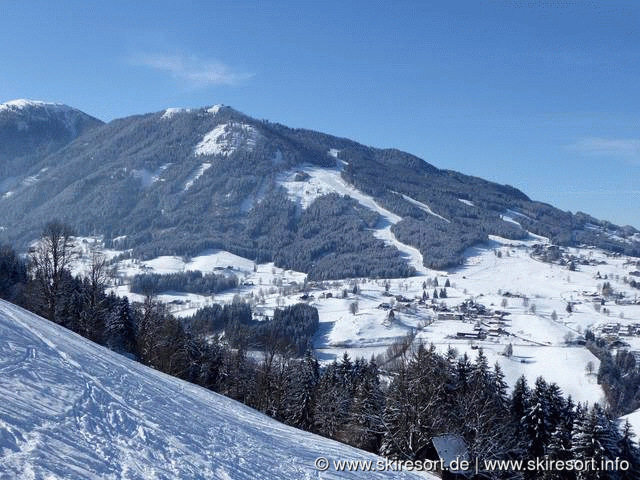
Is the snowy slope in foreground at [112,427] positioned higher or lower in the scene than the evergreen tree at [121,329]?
higher

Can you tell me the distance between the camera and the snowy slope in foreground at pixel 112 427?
8.98 m

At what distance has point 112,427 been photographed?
10.9 m

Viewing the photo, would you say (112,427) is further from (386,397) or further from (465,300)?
(465,300)

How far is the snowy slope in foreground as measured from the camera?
898 cm

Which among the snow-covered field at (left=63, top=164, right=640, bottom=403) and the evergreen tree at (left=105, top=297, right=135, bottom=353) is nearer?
the evergreen tree at (left=105, top=297, right=135, bottom=353)

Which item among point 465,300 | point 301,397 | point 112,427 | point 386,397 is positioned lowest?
point 301,397

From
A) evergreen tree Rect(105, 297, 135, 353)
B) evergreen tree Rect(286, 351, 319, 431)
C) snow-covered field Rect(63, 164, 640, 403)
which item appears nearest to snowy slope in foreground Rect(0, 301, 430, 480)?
evergreen tree Rect(286, 351, 319, 431)

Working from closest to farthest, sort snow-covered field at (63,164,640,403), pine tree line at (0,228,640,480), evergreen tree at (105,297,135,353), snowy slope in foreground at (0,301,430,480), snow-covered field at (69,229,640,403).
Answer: snowy slope in foreground at (0,301,430,480) → pine tree line at (0,228,640,480) → evergreen tree at (105,297,135,353) → snow-covered field at (69,229,640,403) → snow-covered field at (63,164,640,403)

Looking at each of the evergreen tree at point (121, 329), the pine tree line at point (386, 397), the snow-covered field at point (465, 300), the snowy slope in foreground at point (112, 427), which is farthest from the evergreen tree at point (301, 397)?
the snow-covered field at point (465, 300)

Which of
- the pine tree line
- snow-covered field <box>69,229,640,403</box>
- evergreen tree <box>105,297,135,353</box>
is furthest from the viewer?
snow-covered field <box>69,229,640,403</box>

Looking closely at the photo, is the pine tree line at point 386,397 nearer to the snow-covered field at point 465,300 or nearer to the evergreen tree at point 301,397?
the evergreen tree at point 301,397

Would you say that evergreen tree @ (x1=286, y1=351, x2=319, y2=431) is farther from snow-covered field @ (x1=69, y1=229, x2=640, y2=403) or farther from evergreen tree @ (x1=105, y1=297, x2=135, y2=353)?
snow-covered field @ (x1=69, y1=229, x2=640, y2=403)

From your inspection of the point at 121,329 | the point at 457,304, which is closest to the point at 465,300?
the point at 457,304

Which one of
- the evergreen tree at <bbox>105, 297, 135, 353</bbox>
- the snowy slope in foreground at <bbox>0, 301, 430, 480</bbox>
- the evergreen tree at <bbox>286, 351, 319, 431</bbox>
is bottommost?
the evergreen tree at <bbox>286, 351, 319, 431</bbox>
